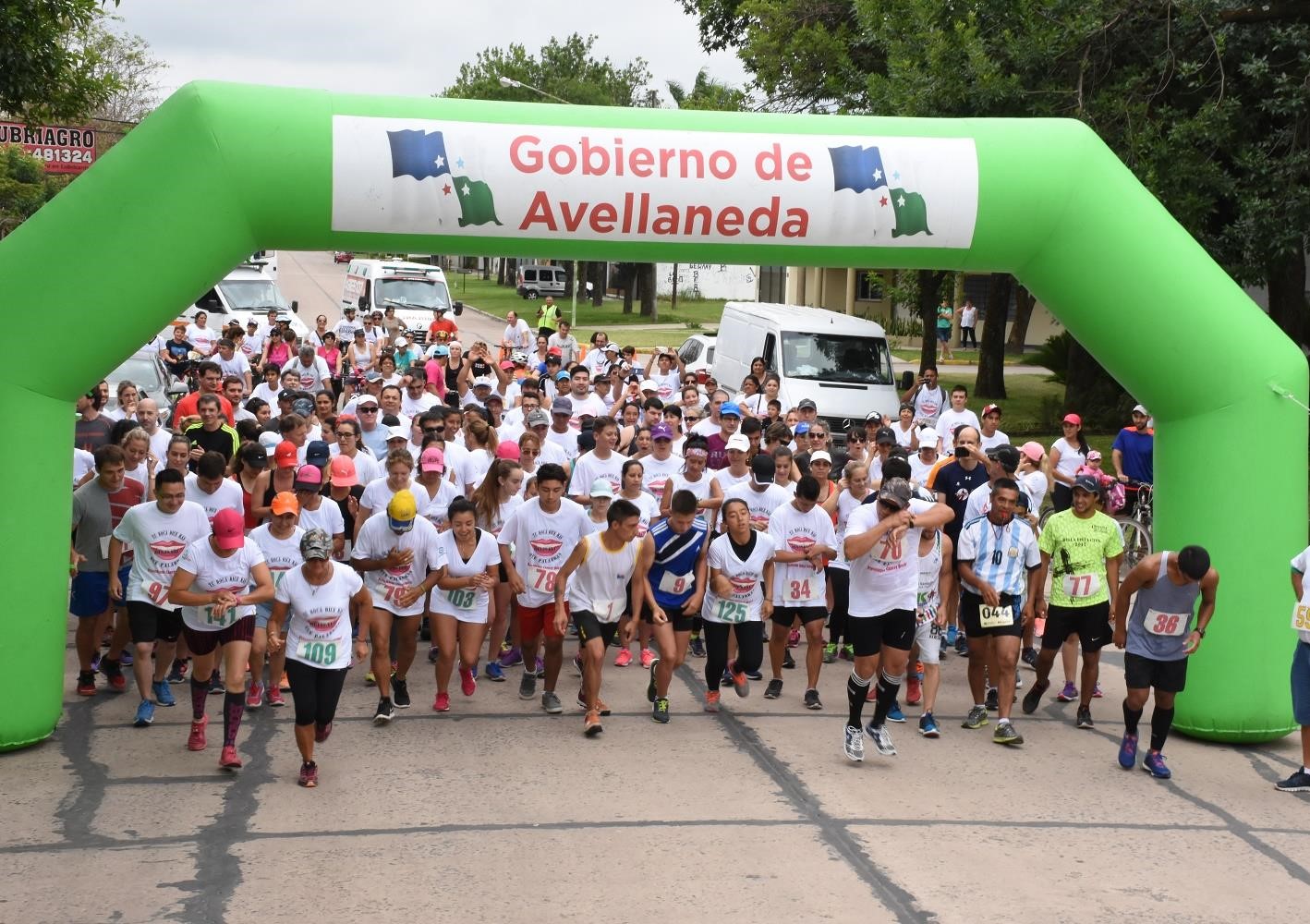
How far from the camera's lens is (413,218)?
9219mm

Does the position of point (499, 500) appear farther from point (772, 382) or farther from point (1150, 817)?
point (772, 382)

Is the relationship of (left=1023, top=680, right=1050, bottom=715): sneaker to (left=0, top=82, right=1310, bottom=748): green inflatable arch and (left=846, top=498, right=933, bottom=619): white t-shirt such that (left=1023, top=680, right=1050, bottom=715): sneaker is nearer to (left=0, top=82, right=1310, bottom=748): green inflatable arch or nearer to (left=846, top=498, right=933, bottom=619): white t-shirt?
(left=0, top=82, right=1310, bottom=748): green inflatable arch

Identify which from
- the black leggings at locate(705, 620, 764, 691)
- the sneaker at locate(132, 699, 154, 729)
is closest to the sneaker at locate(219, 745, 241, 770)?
the sneaker at locate(132, 699, 154, 729)

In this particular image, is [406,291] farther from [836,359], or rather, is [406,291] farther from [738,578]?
[738,578]

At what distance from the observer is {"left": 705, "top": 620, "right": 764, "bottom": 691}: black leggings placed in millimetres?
10070

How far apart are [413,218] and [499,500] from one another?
2499 millimetres

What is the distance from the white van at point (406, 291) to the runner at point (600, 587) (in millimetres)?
21263

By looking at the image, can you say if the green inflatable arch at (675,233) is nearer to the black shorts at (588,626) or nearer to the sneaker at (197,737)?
the sneaker at (197,737)

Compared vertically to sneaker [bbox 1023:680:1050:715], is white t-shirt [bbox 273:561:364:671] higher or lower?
Result: higher

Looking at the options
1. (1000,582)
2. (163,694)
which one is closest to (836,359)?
(1000,582)

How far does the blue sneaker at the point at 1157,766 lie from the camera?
30.0 feet

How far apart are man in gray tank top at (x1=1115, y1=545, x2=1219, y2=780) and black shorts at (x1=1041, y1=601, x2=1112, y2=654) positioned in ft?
2.41

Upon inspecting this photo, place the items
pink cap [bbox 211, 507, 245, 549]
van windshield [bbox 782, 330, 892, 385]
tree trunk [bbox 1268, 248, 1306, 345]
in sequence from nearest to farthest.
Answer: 1. pink cap [bbox 211, 507, 245, 549]
2. van windshield [bbox 782, 330, 892, 385]
3. tree trunk [bbox 1268, 248, 1306, 345]

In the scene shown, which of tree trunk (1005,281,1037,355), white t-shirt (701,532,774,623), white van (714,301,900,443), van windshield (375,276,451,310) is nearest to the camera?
white t-shirt (701,532,774,623)
